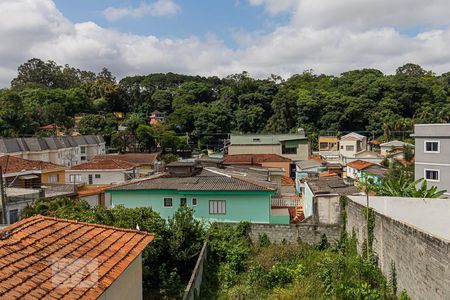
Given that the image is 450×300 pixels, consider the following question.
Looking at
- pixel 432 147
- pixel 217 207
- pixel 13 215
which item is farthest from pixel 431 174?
pixel 13 215

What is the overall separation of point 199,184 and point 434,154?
727 inches

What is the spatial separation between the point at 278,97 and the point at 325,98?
891cm

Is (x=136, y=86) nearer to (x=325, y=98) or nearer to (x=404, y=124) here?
(x=325, y=98)

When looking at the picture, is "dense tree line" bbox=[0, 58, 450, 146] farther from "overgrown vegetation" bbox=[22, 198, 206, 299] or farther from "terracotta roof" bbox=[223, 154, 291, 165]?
"overgrown vegetation" bbox=[22, 198, 206, 299]

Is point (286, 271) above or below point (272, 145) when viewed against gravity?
below

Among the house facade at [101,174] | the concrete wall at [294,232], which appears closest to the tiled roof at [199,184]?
the concrete wall at [294,232]

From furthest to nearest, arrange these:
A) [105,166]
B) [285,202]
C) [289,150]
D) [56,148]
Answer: [289,150] → [56,148] → [105,166] → [285,202]

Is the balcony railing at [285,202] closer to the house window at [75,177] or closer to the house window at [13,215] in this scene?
the house window at [13,215]

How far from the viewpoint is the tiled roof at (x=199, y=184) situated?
18.1m

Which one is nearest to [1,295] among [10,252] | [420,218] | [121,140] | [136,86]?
[10,252]

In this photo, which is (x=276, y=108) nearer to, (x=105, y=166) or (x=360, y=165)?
(x=360, y=165)

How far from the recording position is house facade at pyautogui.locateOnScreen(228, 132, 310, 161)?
162ft

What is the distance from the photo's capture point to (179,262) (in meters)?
14.2

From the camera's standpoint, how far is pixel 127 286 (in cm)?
666
